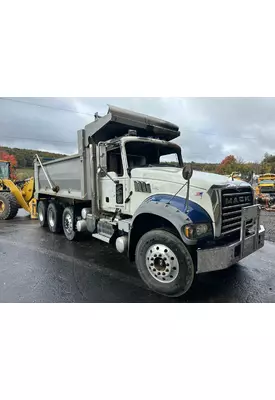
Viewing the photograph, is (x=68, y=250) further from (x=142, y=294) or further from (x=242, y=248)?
(x=242, y=248)

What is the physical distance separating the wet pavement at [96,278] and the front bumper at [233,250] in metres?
0.60

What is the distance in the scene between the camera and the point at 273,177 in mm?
16344

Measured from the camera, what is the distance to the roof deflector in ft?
15.0

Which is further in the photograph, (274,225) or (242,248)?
(274,225)

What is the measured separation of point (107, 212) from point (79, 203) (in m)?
1.37

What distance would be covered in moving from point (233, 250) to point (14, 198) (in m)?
9.79

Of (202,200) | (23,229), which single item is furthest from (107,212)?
(23,229)

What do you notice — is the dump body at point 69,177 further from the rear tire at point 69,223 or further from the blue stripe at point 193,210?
the blue stripe at point 193,210

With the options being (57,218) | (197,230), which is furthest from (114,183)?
(57,218)

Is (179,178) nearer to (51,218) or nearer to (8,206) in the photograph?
(51,218)

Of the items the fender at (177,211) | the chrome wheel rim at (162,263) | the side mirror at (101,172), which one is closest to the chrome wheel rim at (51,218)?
the side mirror at (101,172)

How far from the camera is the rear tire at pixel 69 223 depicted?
6.05 metres

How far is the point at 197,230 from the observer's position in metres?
3.02

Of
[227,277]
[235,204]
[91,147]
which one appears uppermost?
[91,147]
